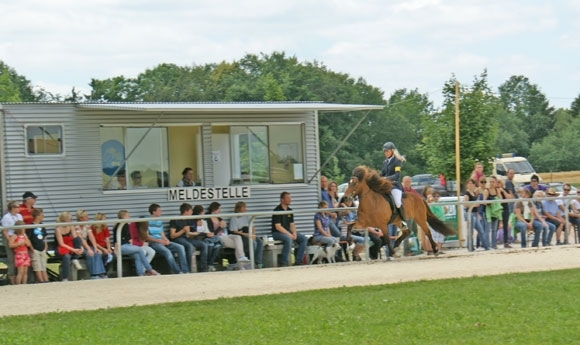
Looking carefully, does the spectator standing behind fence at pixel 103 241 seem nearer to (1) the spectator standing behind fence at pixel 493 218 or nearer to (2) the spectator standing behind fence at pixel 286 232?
(2) the spectator standing behind fence at pixel 286 232

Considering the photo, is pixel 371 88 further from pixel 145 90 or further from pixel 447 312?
pixel 447 312

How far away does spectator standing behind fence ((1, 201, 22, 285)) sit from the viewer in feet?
57.4

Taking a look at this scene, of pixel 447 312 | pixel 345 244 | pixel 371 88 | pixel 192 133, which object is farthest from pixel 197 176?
pixel 371 88

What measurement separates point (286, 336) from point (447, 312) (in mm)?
2143

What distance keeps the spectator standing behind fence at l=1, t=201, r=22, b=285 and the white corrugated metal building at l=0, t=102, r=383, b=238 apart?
1793 millimetres

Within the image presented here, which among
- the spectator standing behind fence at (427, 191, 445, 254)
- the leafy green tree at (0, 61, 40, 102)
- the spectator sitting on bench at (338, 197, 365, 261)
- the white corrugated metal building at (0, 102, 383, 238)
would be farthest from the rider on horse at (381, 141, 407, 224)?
the leafy green tree at (0, 61, 40, 102)

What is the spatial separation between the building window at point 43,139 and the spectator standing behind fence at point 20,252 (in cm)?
282

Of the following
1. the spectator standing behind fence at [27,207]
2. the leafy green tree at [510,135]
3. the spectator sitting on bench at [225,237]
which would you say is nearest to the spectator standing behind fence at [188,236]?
the spectator sitting on bench at [225,237]

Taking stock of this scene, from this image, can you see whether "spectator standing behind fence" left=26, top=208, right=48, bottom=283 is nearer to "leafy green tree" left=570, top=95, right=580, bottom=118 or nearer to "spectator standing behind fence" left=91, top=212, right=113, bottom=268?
"spectator standing behind fence" left=91, top=212, right=113, bottom=268

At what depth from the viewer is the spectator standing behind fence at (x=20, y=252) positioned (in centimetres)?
1750

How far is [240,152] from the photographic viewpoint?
22188mm

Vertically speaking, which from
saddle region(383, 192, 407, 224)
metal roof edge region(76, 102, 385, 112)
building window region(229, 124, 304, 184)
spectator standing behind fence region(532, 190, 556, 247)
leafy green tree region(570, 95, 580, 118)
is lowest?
spectator standing behind fence region(532, 190, 556, 247)

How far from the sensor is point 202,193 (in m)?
21.2

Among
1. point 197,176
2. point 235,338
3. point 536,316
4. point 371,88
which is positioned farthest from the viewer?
point 371,88
